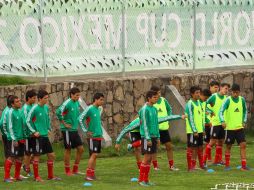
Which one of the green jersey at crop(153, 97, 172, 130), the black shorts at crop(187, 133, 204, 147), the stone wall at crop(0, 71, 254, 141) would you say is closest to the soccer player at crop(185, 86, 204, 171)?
the black shorts at crop(187, 133, 204, 147)

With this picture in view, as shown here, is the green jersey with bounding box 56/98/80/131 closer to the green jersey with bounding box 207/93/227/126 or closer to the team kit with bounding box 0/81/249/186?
the team kit with bounding box 0/81/249/186

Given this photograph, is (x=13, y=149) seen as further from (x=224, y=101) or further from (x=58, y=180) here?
(x=224, y=101)

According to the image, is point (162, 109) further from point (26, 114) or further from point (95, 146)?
point (26, 114)

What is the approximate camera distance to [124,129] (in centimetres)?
2145

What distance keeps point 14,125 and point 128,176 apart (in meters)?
2.49

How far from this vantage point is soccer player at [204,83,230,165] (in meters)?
22.8

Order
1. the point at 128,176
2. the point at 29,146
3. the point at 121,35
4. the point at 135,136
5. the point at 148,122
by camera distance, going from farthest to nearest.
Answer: the point at 121,35 → the point at 135,136 → the point at 128,176 → the point at 29,146 → the point at 148,122

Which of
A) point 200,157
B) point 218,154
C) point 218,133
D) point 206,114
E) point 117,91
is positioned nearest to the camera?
point 200,157

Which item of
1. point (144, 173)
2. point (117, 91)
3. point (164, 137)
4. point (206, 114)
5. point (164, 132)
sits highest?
point (117, 91)

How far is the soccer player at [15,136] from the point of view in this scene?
791 inches

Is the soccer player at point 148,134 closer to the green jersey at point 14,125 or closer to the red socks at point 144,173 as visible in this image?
the red socks at point 144,173

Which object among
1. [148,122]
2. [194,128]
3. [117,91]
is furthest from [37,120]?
[117,91]

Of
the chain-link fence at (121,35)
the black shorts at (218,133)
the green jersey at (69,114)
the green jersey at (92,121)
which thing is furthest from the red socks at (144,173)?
the chain-link fence at (121,35)

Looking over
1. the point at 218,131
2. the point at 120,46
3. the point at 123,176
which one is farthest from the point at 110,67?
the point at 123,176
